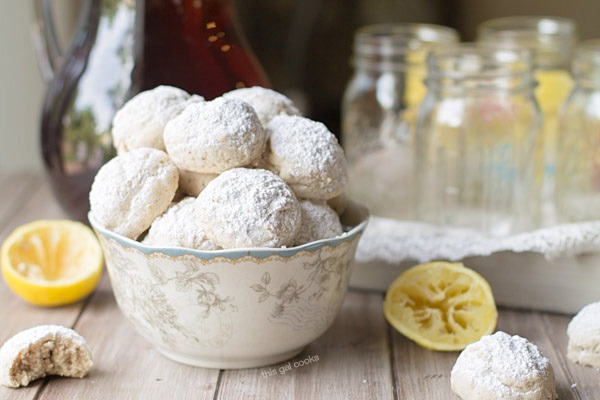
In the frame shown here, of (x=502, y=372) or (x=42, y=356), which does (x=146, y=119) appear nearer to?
(x=42, y=356)

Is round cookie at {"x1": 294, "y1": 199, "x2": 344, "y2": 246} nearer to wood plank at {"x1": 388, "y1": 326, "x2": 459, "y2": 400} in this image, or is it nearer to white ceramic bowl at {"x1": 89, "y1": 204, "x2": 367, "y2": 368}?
white ceramic bowl at {"x1": 89, "y1": 204, "x2": 367, "y2": 368}

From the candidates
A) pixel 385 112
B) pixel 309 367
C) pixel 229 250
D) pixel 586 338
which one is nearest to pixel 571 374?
pixel 586 338

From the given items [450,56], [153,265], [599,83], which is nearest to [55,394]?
[153,265]

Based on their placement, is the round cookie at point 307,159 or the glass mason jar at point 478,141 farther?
the glass mason jar at point 478,141

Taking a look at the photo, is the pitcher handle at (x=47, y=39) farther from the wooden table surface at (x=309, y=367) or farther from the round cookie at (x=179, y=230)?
the round cookie at (x=179, y=230)

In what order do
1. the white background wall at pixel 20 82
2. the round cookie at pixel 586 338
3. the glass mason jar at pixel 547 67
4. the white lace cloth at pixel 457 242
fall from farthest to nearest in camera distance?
the white background wall at pixel 20 82 < the glass mason jar at pixel 547 67 < the white lace cloth at pixel 457 242 < the round cookie at pixel 586 338

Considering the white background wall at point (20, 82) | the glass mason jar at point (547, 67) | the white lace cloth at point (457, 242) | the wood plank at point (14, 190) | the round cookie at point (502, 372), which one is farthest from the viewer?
the white background wall at point (20, 82)

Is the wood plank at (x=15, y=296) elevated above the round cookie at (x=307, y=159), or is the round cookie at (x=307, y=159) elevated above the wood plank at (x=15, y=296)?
the round cookie at (x=307, y=159)

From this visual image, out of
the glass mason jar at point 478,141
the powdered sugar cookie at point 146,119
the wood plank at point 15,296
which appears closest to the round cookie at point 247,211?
the powdered sugar cookie at point 146,119
